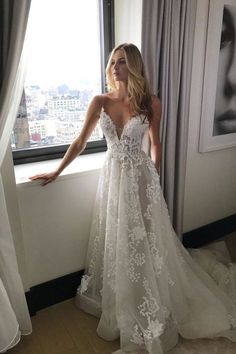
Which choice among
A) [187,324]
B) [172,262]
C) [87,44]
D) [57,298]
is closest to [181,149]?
[172,262]

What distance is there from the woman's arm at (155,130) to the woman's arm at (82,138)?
0.30 meters

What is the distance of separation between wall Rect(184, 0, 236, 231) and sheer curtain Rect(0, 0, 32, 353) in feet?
3.99

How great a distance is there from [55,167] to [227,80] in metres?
1.45

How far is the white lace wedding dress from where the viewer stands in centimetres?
150

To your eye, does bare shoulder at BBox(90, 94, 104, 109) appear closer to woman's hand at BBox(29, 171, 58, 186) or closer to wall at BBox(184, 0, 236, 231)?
woman's hand at BBox(29, 171, 58, 186)

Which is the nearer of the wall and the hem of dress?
the hem of dress

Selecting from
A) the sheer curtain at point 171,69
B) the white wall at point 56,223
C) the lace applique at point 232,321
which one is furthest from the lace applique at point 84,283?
the lace applique at point 232,321

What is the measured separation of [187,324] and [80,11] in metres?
1.98

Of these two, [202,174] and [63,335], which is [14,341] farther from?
[202,174]

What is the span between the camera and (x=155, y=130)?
5.31 ft

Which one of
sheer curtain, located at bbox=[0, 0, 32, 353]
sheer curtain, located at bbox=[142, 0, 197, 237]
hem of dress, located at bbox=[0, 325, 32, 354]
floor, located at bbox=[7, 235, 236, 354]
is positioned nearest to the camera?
sheer curtain, located at bbox=[0, 0, 32, 353]

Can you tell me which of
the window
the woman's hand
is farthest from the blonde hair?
the woman's hand

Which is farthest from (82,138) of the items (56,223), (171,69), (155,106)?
(171,69)

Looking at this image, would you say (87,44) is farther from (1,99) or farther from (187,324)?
(187,324)
